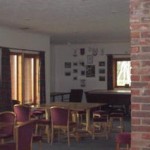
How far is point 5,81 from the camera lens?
973 centimetres

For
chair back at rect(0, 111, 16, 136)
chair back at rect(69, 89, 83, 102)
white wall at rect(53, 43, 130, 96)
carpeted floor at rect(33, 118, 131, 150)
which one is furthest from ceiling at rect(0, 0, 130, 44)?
chair back at rect(69, 89, 83, 102)

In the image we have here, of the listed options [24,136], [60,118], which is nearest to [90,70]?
[60,118]

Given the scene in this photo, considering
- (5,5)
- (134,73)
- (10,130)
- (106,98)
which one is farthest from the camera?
(106,98)

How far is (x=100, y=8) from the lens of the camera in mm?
7117

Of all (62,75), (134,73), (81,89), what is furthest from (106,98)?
(134,73)

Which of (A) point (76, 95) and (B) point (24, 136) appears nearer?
(B) point (24, 136)

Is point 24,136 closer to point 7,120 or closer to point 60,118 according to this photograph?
point 7,120

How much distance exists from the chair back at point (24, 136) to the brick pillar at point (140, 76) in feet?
5.53

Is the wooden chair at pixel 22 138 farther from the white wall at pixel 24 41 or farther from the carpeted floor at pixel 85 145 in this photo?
the white wall at pixel 24 41

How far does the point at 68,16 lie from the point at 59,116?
2.10m

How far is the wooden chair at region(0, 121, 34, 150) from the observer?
4.83m

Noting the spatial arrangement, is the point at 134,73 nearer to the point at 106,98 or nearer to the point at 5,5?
the point at 5,5

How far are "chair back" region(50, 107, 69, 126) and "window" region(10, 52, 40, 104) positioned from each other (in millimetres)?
2752

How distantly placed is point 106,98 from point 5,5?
21.0 ft
